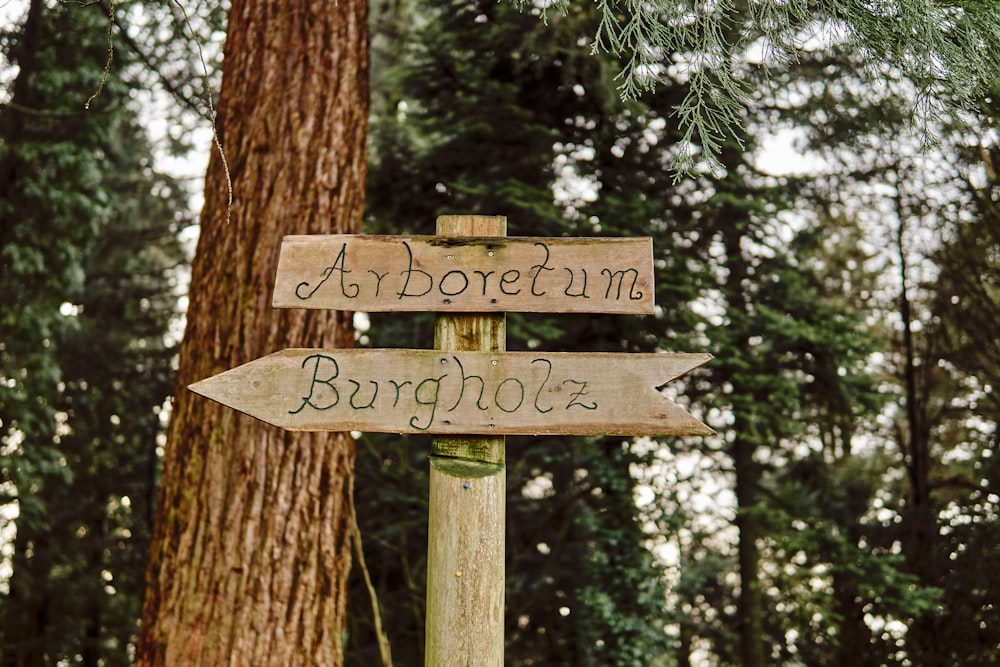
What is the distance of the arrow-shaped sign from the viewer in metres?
2.27

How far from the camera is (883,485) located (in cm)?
1277

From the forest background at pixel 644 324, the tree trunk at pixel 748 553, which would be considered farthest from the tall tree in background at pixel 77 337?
the tree trunk at pixel 748 553

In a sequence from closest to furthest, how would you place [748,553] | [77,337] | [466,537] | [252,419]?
[466,537] → [252,419] → [748,553] → [77,337]

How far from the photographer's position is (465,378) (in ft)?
7.52

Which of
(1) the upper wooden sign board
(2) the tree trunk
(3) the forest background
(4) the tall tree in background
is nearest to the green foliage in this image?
(1) the upper wooden sign board

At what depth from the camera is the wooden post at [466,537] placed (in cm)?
223

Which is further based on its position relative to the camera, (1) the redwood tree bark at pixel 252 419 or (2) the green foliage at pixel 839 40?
(1) the redwood tree bark at pixel 252 419

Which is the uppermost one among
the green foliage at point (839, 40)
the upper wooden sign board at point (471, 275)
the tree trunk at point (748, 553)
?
the green foliage at point (839, 40)

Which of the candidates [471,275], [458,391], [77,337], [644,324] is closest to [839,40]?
[471,275]

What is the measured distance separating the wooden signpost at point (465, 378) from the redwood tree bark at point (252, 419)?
104 cm

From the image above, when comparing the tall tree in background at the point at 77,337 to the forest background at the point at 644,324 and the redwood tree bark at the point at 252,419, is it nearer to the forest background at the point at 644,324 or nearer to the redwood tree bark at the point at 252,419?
the forest background at the point at 644,324

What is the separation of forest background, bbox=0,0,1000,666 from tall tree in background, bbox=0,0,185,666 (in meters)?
0.06

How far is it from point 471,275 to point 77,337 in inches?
475

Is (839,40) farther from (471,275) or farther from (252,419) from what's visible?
(252,419)
